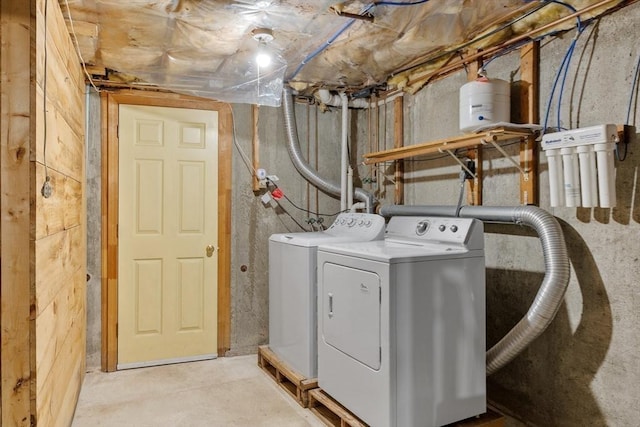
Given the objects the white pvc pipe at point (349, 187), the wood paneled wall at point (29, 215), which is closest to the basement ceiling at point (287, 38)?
the wood paneled wall at point (29, 215)

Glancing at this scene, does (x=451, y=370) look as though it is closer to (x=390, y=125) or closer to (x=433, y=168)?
(x=433, y=168)

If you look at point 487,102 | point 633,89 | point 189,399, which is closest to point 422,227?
point 487,102

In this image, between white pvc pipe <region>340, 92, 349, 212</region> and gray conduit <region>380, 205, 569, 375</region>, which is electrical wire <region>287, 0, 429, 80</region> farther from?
gray conduit <region>380, 205, 569, 375</region>

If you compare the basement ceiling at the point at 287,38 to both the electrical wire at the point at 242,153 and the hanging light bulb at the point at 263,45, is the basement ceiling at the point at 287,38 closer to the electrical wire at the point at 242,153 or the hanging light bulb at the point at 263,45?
the hanging light bulb at the point at 263,45

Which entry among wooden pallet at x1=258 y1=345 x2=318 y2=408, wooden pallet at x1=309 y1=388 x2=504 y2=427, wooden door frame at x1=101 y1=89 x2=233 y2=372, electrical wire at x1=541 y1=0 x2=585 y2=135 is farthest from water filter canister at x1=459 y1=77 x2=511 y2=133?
wooden door frame at x1=101 y1=89 x2=233 y2=372

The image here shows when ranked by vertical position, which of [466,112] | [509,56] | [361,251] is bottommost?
[361,251]

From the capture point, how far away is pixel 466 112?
253 centimetres

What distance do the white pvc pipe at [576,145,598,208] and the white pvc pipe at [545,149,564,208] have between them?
12cm

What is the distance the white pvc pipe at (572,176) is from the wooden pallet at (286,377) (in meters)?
1.84

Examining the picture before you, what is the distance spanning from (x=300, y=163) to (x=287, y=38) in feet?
4.20

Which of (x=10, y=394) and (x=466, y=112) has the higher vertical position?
(x=466, y=112)

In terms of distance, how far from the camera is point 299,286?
3.02 m

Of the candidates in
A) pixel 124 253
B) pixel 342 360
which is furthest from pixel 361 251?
pixel 124 253

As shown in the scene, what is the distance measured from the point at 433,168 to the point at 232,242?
1.76 m
